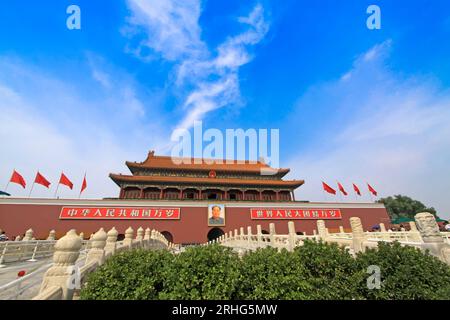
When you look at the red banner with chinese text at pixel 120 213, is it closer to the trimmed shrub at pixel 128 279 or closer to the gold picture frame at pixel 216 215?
the gold picture frame at pixel 216 215

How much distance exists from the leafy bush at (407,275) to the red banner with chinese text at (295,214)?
59.4 ft

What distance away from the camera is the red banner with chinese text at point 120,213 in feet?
61.8

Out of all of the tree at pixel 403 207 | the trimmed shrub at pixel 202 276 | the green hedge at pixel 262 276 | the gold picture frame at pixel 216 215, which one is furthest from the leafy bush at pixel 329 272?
the tree at pixel 403 207

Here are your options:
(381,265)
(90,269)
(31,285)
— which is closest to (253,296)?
(381,265)

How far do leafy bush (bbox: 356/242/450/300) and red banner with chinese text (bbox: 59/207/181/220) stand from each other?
61.2 ft

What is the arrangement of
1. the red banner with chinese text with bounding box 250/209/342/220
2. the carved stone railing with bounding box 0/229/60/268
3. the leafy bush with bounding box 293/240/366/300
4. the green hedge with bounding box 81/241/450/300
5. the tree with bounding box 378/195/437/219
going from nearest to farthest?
the green hedge with bounding box 81/241/450/300 < the leafy bush with bounding box 293/240/366/300 < the carved stone railing with bounding box 0/229/60/268 < the red banner with chinese text with bounding box 250/209/342/220 < the tree with bounding box 378/195/437/219

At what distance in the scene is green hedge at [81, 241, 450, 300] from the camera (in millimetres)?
3279

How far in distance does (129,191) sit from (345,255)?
23.2 meters

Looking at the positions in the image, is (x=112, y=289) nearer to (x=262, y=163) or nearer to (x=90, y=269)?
(x=90, y=269)

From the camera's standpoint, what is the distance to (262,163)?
32.0 m

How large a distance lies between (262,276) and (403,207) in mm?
55251

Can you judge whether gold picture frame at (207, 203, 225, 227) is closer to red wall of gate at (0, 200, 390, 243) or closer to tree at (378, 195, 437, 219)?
red wall of gate at (0, 200, 390, 243)

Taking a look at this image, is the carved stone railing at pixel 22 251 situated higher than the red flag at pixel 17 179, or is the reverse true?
the red flag at pixel 17 179

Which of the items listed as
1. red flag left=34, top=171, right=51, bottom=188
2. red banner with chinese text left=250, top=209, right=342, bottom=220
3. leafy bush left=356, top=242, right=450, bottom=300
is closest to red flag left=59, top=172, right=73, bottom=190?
red flag left=34, top=171, right=51, bottom=188
